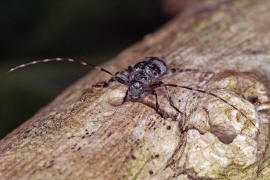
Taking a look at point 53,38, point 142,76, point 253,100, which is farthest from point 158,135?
point 53,38

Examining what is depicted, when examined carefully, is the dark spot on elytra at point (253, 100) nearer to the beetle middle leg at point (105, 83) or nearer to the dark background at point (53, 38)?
the beetle middle leg at point (105, 83)

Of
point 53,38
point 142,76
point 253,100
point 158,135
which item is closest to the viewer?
point 158,135

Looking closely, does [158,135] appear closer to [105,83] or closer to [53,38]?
[105,83]

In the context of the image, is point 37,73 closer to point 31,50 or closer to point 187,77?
point 31,50

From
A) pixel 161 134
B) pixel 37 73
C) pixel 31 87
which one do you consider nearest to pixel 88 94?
pixel 161 134

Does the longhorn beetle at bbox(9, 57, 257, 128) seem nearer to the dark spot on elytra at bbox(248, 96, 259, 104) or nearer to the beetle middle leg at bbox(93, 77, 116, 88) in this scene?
the beetle middle leg at bbox(93, 77, 116, 88)

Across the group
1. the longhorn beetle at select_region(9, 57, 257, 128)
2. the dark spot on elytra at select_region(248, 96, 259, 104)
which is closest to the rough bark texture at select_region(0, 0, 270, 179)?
the dark spot on elytra at select_region(248, 96, 259, 104)

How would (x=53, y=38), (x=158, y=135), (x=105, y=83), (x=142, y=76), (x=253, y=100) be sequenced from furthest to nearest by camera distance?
(x=53, y=38) → (x=142, y=76) → (x=105, y=83) → (x=253, y=100) → (x=158, y=135)
